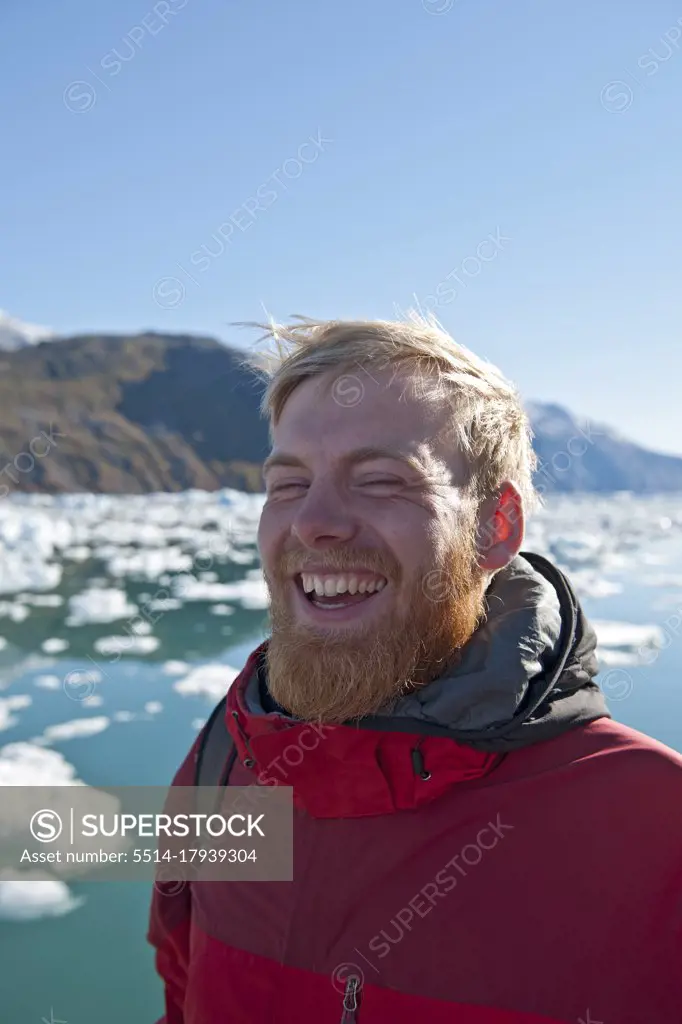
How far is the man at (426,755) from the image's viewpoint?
3.13 feet

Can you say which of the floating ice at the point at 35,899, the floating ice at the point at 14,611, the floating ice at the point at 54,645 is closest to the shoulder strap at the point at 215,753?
the floating ice at the point at 35,899

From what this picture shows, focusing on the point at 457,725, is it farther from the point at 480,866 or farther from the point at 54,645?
the point at 54,645

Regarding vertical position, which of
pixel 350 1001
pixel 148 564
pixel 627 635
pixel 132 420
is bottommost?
pixel 350 1001

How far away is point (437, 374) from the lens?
1.18m

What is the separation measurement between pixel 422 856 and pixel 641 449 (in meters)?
119

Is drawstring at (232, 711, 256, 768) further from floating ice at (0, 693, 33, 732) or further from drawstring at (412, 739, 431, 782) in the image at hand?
floating ice at (0, 693, 33, 732)

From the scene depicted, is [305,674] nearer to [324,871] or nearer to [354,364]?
[324,871]

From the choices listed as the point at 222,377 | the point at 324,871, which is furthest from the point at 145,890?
the point at 222,377

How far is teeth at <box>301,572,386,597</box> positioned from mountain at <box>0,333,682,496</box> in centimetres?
4423

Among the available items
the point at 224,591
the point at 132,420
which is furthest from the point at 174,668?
the point at 132,420

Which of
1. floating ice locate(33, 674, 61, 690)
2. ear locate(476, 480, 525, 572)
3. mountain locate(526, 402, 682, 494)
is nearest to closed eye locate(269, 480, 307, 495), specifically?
ear locate(476, 480, 525, 572)

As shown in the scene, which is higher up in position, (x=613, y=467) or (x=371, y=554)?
(x=613, y=467)

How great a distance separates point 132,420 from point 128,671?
66015 mm

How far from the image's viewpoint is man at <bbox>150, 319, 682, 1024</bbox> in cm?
96
